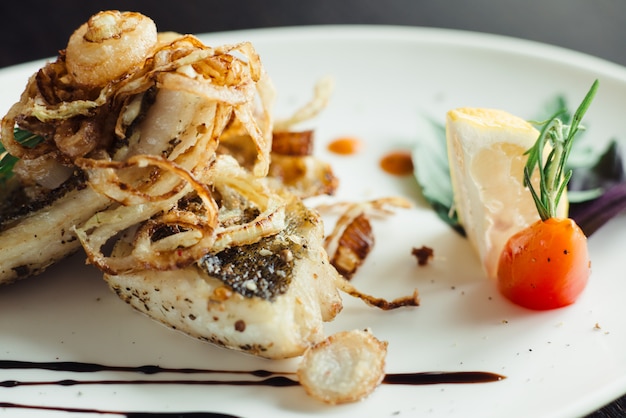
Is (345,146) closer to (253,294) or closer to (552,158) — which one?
(552,158)

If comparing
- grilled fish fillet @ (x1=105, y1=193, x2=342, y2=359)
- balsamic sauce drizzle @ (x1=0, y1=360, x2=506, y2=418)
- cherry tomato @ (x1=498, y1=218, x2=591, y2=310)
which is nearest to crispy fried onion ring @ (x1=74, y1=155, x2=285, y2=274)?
grilled fish fillet @ (x1=105, y1=193, x2=342, y2=359)

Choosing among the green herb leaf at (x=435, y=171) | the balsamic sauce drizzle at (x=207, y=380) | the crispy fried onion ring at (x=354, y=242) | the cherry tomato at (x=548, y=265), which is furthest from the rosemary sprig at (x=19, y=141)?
the cherry tomato at (x=548, y=265)

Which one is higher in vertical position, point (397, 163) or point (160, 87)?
point (160, 87)

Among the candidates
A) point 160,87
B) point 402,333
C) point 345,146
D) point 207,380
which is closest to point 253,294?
point 207,380

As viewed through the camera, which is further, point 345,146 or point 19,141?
point 345,146

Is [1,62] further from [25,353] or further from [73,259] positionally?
[25,353]

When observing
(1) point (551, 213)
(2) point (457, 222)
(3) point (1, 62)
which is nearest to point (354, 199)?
(2) point (457, 222)

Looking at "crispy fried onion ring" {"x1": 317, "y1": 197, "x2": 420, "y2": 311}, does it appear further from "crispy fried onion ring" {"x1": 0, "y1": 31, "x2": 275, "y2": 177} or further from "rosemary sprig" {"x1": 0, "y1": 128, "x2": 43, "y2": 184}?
"rosemary sprig" {"x1": 0, "y1": 128, "x2": 43, "y2": 184}
